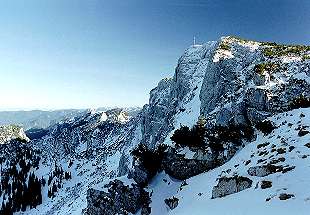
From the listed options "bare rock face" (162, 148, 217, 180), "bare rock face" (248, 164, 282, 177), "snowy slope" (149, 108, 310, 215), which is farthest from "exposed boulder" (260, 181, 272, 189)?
"bare rock face" (162, 148, 217, 180)

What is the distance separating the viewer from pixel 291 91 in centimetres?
5956

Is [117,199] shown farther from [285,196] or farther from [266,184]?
[285,196]

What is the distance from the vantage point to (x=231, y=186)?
32469 mm

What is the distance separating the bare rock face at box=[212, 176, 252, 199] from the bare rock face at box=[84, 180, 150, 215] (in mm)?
13312

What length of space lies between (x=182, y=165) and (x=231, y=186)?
14181 millimetres

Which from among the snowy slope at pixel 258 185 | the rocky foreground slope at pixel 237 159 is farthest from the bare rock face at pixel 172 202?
the snowy slope at pixel 258 185

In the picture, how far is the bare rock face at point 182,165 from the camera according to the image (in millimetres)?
44931

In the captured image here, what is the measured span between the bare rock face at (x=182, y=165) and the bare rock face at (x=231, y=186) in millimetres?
11087

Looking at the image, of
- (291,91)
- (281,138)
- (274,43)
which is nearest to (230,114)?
(291,91)

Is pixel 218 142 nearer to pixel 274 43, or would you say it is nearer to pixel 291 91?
pixel 291 91

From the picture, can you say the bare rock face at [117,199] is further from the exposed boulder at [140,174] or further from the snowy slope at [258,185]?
the snowy slope at [258,185]

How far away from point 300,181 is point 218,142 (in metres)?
20.1

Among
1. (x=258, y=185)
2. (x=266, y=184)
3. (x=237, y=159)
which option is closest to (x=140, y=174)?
(x=237, y=159)

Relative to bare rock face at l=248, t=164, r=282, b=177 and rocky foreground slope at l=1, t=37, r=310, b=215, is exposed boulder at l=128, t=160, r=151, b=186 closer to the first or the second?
rocky foreground slope at l=1, t=37, r=310, b=215
